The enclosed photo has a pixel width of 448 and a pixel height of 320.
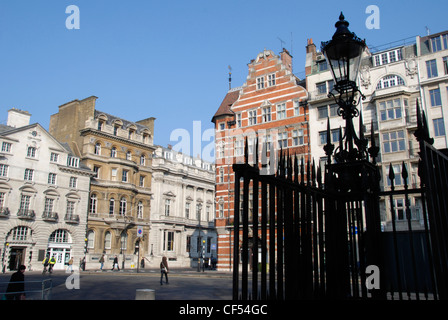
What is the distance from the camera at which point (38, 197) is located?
4256 centimetres

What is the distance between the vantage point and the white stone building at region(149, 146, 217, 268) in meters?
56.8

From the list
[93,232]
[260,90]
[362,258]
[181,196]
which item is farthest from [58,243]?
[362,258]

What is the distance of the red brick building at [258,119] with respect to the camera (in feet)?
116

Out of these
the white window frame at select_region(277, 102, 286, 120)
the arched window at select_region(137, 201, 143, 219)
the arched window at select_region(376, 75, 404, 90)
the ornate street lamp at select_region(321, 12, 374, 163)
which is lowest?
the ornate street lamp at select_region(321, 12, 374, 163)

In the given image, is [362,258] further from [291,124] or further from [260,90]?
[260,90]

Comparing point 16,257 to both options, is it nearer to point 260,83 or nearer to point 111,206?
point 111,206

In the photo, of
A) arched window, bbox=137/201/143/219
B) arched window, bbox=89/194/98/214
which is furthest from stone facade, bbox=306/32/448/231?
arched window, bbox=137/201/143/219

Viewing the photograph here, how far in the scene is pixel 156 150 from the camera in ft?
205

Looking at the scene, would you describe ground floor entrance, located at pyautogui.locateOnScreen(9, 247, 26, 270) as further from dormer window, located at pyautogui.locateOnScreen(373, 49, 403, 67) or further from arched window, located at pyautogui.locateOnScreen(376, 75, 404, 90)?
dormer window, located at pyautogui.locateOnScreen(373, 49, 403, 67)

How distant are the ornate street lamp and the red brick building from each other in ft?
94.0

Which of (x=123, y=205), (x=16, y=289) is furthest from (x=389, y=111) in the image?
(x=123, y=205)

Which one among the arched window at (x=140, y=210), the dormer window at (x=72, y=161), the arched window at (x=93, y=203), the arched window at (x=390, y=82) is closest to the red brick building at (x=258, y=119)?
the arched window at (x=390, y=82)

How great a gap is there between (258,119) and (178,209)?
28.4 metres

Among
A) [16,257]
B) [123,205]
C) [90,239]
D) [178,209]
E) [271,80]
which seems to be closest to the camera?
[271,80]
